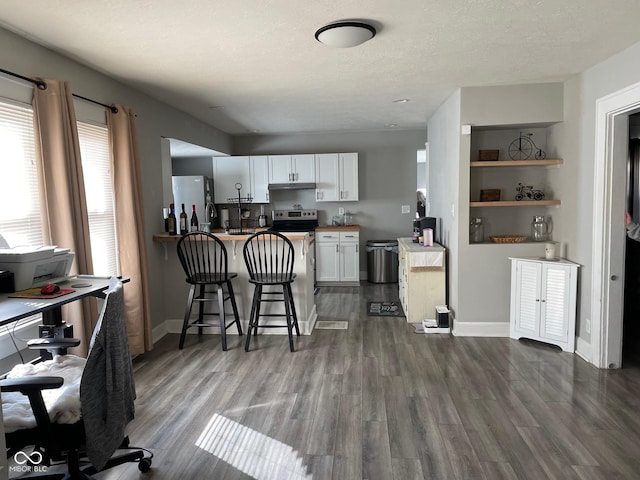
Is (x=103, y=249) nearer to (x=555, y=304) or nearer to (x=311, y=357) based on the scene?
(x=311, y=357)

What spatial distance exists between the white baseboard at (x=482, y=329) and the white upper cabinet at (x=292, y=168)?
3.49 m

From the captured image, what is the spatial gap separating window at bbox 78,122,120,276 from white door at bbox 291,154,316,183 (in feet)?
11.4

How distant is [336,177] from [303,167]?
550mm

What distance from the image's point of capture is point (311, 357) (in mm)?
3631

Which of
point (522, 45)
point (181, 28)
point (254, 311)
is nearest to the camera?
point (181, 28)

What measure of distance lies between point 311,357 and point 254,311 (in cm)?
71

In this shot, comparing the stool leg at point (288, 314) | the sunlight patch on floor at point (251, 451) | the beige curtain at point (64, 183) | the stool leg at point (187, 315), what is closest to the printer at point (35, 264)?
the beige curtain at point (64, 183)

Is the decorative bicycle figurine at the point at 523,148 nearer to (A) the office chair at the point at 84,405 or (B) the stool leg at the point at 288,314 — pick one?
(B) the stool leg at the point at 288,314

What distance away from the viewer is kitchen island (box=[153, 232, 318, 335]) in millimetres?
4172

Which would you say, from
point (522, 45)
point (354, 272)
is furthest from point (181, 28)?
point (354, 272)

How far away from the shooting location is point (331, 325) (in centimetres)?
454

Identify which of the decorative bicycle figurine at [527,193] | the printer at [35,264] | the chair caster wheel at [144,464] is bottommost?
the chair caster wheel at [144,464]

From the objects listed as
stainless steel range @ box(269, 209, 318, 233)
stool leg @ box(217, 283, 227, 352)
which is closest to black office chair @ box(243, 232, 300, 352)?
stool leg @ box(217, 283, 227, 352)

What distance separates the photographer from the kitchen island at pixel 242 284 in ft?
13.7
